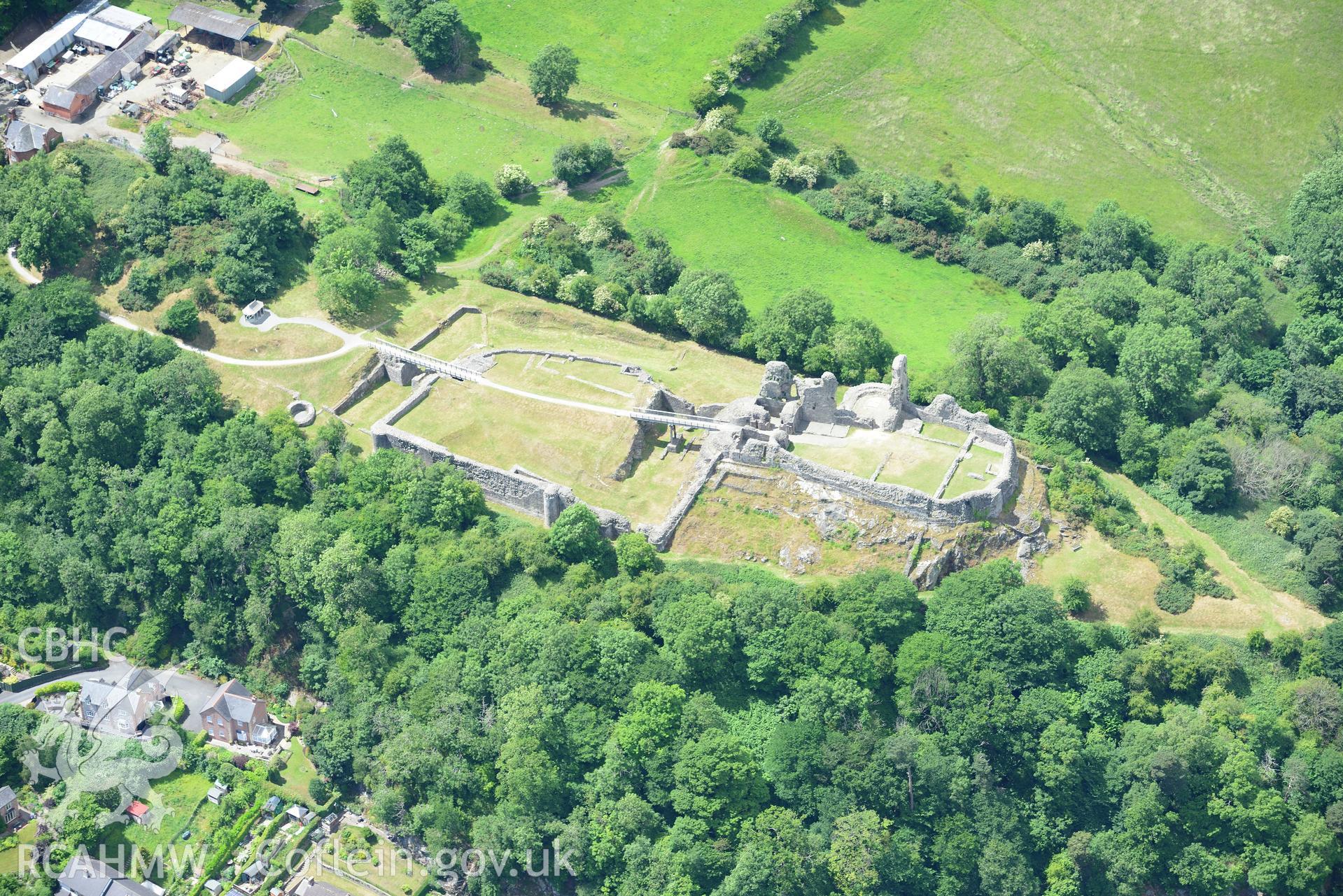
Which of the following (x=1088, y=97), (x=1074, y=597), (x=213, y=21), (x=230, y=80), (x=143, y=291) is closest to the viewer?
(x=1074, y=597)

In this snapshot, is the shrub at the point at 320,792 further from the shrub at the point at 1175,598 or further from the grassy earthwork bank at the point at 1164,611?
the shrub at the point at 1175,598

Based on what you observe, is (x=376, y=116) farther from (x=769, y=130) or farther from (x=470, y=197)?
(x=769, y=130)

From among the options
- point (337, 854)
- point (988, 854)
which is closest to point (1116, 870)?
point (988, 854)

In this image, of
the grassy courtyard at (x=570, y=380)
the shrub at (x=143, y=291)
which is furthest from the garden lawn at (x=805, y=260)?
the shrub at (x=143, y=291)

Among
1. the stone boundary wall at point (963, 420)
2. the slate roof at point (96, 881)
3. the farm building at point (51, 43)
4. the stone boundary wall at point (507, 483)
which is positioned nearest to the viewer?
the slate roof at point (96, 881)

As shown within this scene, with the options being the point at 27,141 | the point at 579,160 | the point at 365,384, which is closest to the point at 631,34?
the point at 579,160

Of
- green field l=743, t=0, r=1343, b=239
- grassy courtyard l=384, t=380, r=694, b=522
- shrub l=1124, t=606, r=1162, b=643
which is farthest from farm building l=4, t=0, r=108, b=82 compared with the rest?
shrub l=1124, t=606, r=1162, b=643
